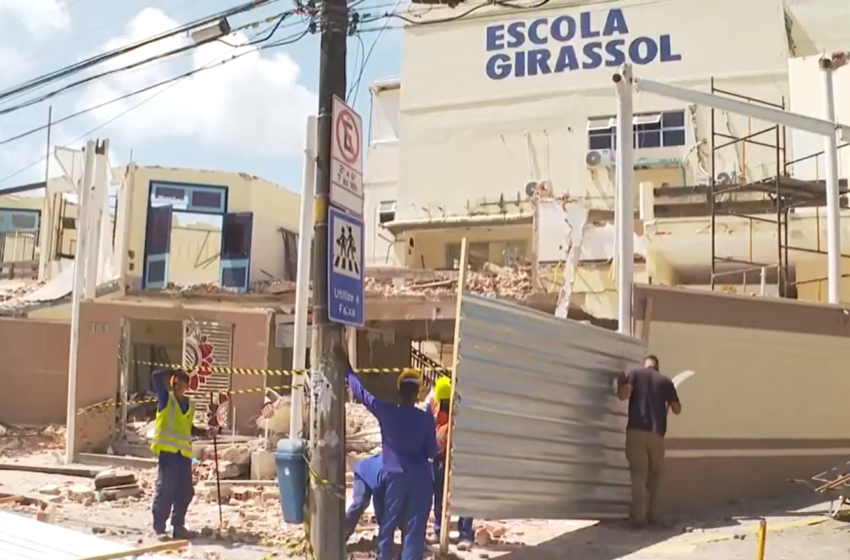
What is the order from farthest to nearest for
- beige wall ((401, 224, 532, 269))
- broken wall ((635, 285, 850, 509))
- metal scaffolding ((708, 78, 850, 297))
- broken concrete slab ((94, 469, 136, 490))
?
beige wall ((401, 224, 532, 269)), metal scaffolding ((708, 78, 850, 297)), broken concrete slab ((94, 469, 136, 490)), broken wall ((635, 285, 850, 509))

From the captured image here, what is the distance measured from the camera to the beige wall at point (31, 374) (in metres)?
17.4

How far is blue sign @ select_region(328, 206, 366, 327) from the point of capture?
258 inches

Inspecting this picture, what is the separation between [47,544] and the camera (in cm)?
669

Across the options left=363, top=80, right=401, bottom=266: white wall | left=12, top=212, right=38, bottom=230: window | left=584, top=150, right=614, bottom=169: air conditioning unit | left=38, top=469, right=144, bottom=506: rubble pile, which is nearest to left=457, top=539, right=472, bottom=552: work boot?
left=38, top=469, right=144, bottom=506: rubble pile

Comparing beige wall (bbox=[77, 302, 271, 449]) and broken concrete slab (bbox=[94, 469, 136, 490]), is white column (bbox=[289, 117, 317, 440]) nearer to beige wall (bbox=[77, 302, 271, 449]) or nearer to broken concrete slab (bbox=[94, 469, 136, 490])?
broken concrete slab (bbox=[94, 469, 136, 490])

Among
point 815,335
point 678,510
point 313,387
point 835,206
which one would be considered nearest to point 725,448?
point 678,510

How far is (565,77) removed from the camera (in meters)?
25.1

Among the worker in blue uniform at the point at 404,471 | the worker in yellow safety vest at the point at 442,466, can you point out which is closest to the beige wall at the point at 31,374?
the worker in yellow safety vest at the point at 442,466

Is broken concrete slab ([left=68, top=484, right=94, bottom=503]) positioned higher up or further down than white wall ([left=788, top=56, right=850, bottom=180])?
further down

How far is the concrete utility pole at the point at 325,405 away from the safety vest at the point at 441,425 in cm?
136

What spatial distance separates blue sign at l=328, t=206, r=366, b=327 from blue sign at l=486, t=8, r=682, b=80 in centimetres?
1925

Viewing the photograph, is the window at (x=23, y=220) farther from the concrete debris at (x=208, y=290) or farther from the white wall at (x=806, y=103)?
the white wall at (x=806, y=103)

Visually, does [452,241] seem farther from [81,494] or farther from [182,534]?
[182,534]

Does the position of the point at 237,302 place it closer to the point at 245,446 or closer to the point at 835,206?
the point at 245,446
